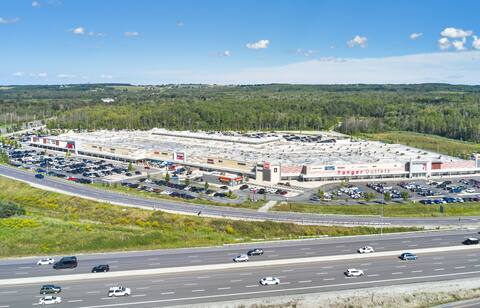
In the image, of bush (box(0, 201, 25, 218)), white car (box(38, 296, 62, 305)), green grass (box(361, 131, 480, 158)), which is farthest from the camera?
green grass (box(361, 131, 480, 158))

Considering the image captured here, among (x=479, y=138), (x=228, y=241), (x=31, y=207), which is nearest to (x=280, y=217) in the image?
(x=228, y=241)

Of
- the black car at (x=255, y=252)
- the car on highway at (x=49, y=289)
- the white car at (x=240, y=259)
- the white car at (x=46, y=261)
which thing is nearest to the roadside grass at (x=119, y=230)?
the white car at (x=46, y=261)

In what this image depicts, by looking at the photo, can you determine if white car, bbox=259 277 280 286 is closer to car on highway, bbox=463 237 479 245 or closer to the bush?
car on highway, bbox=463 237 479 245

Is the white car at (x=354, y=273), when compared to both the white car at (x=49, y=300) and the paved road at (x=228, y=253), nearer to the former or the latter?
the paved road at (x=228, y=253)

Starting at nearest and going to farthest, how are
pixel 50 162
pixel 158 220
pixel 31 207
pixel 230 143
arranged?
1. pixel 158 220
2. pixel 31 207
3. pixel 50 162
4. pixel 230 143

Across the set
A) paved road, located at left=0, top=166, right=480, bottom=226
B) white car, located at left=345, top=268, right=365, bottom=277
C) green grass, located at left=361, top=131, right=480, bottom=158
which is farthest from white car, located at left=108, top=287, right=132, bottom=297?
green grass, located at left=361, top=131, right=480, bottom=158

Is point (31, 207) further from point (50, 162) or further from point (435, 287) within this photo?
point (435, 287)
